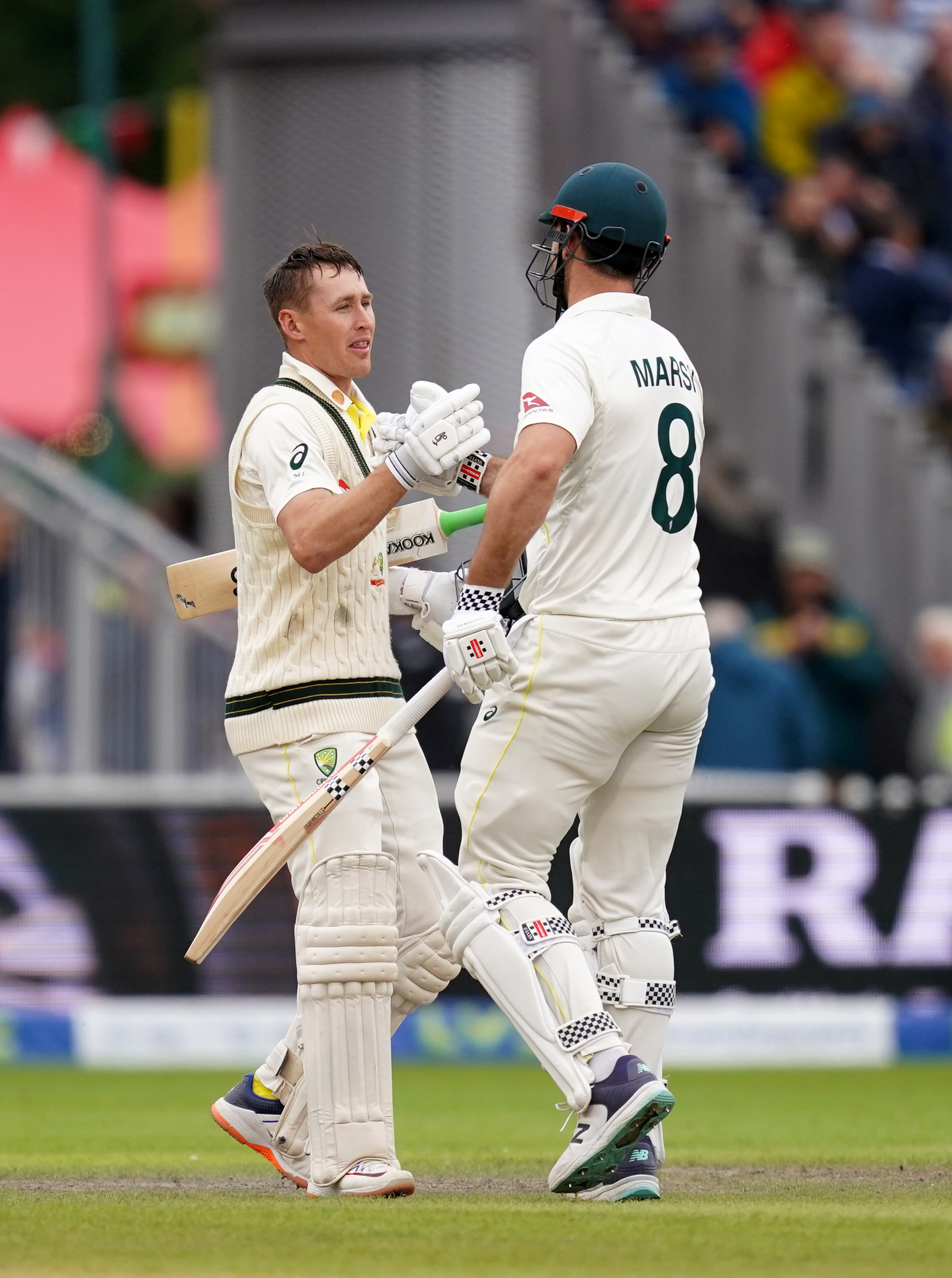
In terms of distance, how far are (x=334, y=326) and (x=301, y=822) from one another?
4.10 feet

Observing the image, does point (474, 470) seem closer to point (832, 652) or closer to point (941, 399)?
point (832, 652)

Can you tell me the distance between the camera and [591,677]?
5.34 metres

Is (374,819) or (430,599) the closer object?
(374,819)

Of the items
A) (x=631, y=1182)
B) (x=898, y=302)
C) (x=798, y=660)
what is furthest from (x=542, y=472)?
(x=898, y=302)

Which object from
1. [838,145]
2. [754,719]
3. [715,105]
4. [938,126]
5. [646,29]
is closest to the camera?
[754,719]

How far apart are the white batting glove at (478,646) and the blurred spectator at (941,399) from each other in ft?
27.7

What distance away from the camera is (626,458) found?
539cm

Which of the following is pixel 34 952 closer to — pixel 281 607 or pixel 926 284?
pixel 281 607

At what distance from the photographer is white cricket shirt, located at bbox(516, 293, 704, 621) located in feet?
17.6

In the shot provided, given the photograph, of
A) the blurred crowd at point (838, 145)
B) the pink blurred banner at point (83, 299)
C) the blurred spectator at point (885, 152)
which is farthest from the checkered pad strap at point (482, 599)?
the pink blurred banner at point (83, 299)

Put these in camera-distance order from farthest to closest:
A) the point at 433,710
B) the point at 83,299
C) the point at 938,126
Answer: the point at 83,299 → the point at 938,126 → the point at 433,710

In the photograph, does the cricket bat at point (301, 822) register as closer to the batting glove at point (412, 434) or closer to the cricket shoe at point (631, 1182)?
the batting glove at point (412, 434)

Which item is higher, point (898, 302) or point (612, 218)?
point (612, 218)

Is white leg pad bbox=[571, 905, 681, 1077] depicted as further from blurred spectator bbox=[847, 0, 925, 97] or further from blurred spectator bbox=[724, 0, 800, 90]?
blurred spectator bbox=[847, 0, 925, 97]
